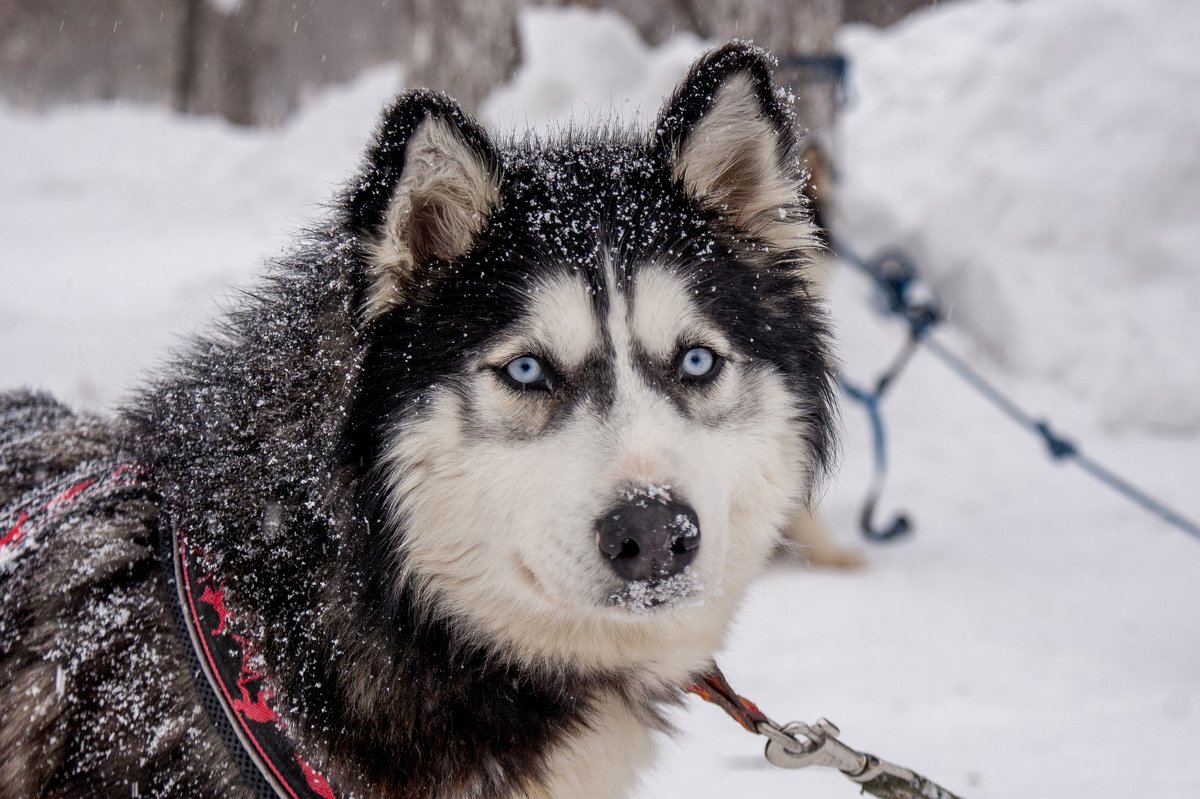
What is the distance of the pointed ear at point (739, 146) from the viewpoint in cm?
201

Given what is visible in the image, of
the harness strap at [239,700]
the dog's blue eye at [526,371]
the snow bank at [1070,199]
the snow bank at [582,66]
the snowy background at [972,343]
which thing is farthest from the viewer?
the snow bank at [582,66]

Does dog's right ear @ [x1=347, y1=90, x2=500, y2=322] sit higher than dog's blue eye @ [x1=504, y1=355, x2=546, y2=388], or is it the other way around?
dog's right ear @ [x1=347, y1=90, x2=500, y2=322]

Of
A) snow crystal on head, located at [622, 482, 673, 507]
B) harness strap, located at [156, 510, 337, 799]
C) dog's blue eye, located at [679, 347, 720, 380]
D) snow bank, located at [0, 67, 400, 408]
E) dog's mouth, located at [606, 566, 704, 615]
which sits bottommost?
snow bank, located at [0, 67, 400, 408]

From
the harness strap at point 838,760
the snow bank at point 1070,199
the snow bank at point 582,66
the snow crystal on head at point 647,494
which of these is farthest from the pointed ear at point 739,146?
the snow bank at point 1070,199

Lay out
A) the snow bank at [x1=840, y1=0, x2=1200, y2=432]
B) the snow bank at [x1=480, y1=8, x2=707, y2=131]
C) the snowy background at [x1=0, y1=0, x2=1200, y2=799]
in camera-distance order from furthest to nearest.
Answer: the snow bank at [x1=480, y1=8, x2=707, y2=131] → the snow bank at [x1=840, y1=0, x2=1200, y2=432] → the snowy background at [x1=0, y1=0, x2=1200, y2=799]

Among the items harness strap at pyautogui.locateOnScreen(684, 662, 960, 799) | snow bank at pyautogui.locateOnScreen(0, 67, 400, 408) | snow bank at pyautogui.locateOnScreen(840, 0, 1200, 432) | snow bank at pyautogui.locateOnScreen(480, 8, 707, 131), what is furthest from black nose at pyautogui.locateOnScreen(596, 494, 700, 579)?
snow bank at pyautogui.locateOnScreen(840, 0, 1200, 432)

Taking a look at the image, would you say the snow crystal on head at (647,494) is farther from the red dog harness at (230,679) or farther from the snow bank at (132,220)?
the snow bank at (132,220)

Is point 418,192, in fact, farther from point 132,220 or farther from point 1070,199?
point 132,220

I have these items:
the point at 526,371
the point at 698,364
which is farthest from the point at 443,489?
the point at 698,364

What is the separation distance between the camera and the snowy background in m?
3.21

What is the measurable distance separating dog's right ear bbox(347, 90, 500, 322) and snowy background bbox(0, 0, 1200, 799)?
15.0 inches

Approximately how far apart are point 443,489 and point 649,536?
1.57 feet

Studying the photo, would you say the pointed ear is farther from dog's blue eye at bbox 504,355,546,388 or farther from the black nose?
the black nose

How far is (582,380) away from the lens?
1917 millimetres
